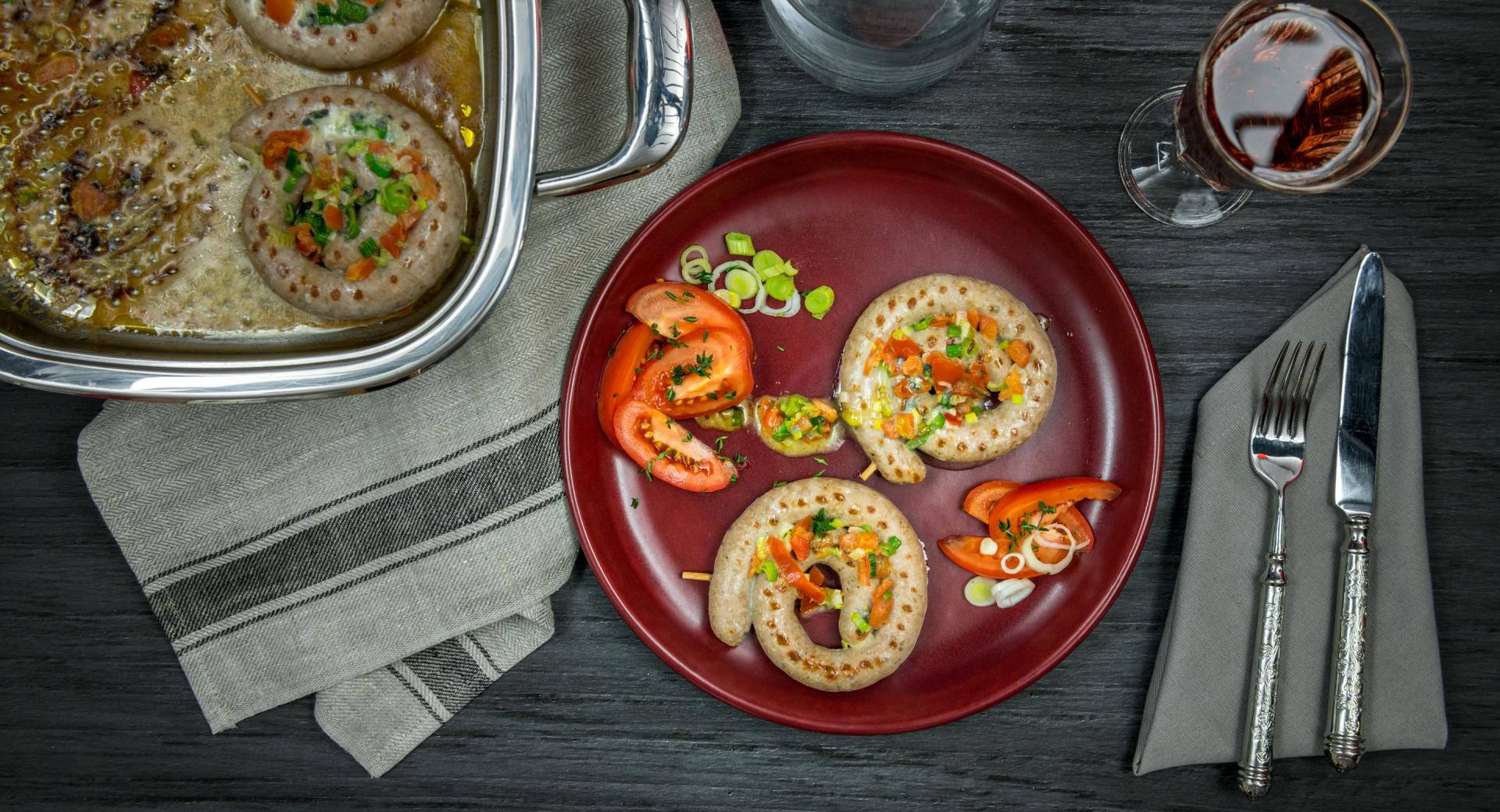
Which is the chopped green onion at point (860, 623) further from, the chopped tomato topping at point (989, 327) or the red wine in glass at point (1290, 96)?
the red wine in glass at point (1290, 96)

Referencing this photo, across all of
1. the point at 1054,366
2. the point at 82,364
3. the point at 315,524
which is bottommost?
the point at 315,524

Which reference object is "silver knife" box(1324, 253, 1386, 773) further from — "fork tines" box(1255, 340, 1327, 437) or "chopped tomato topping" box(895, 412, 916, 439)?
"chopped tomato topping" box(895, 412, 916, 439)

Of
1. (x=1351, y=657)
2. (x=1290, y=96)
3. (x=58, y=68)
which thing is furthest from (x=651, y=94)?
(x=1351, y=657)

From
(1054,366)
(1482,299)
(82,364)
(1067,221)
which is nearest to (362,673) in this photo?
(82,364)

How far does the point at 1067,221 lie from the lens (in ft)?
8.61

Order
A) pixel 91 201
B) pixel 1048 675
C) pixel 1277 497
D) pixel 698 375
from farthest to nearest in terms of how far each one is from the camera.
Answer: pixel 1048 675 → pixel 1277 497 → pixel 698 375 → pixel 91 201

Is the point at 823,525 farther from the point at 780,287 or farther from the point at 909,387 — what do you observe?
the point at 780,287

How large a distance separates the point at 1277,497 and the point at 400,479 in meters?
2.65

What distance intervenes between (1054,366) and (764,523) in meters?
0.99

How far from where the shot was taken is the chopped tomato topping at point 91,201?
96.0 inches

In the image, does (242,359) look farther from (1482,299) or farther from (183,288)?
(1482,299)

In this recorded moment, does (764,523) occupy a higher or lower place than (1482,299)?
lower

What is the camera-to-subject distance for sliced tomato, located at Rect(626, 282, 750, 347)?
2.60 metres

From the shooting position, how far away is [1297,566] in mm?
2740
